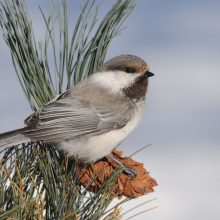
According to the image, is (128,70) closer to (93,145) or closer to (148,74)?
(148,74)

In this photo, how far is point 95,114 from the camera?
5.93 ft

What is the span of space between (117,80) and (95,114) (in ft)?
0.94

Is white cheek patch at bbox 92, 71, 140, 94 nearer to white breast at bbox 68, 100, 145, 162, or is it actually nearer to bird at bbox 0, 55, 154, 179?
bird at bbox 0, 55, 154, 179

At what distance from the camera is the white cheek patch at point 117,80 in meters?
1.93

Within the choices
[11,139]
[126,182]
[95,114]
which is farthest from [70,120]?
[126,182]

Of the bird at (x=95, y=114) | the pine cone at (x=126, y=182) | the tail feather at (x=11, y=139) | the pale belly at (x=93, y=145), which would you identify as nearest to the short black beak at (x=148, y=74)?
the bird at (x=95, y=114)

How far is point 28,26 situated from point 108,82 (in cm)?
57

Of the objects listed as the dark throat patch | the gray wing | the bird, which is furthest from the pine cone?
the dark throat patch

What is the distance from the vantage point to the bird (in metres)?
1.61

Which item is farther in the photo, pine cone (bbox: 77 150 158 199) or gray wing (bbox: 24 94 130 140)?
gray wing (bbox: 24 94 130 140)

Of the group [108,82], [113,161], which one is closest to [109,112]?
[108,82]

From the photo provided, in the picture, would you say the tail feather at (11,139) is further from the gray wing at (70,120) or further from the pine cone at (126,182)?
the pine cone at (126,182)

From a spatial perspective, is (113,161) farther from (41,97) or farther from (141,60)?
(141,60)

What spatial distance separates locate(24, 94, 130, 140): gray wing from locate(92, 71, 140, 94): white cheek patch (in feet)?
0.55
